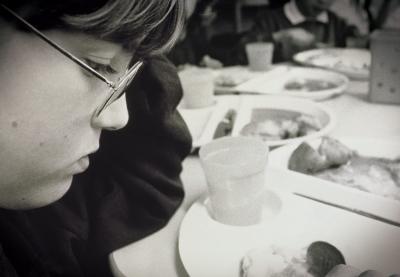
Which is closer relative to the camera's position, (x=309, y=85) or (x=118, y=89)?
(x=118, y=89)

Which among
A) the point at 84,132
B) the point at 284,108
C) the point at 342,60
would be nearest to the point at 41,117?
the point at 84,132

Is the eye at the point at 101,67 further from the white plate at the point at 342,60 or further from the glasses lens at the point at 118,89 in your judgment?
the white plate at the point at 342,60

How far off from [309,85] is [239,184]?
83cm

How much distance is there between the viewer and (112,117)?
0.55m

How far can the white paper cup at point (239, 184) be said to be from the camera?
0.66 metres

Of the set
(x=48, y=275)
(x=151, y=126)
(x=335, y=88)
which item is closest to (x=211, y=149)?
(x=151, y=126)

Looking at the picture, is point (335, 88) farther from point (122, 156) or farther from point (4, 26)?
point (4, 26)

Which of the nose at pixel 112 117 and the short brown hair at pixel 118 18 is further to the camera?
the nose at pixel 112 117

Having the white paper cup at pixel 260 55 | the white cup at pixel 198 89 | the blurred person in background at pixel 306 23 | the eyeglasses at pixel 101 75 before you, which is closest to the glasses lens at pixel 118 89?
the eyeglasses at pixel 101 75

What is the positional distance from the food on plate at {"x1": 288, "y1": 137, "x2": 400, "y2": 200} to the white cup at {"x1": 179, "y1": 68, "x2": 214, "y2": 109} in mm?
433

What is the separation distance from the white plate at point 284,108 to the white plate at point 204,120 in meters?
0.06

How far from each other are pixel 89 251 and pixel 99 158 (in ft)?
0.62

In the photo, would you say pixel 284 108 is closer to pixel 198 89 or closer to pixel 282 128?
pixel 282 128

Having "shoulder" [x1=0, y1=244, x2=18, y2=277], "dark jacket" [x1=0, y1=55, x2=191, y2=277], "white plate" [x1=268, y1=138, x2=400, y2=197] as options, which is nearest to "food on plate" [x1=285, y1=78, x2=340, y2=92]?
"white plate" [x1=268, y1=138, x2=400, y2=197]
